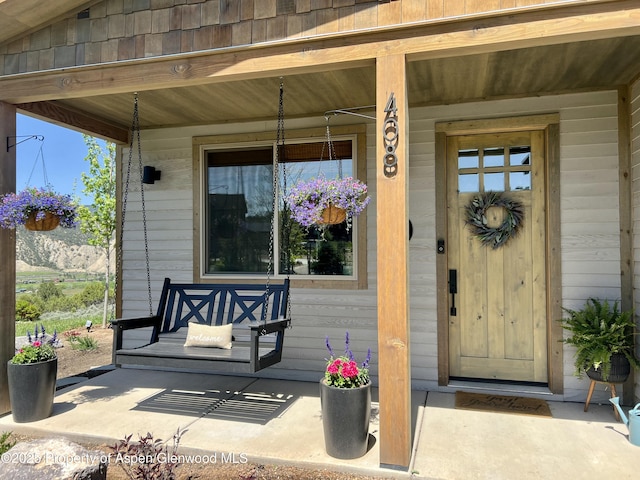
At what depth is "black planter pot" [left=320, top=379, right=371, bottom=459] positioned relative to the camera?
8.36 ft

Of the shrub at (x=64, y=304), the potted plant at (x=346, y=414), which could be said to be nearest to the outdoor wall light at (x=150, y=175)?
the potted plant at (x=346, y=414)

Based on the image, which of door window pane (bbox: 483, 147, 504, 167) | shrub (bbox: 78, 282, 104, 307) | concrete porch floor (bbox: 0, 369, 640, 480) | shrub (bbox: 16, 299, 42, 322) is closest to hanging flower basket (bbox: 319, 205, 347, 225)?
concrete porch floor (bbox: 0, 369, 640, 480)

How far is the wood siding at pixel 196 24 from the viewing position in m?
2.48

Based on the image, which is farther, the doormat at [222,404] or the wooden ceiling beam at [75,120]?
the wooden ceiling beam at [75,120]

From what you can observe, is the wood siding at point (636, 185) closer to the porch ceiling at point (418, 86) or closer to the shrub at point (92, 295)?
the porch ceiling at point (418, 86)

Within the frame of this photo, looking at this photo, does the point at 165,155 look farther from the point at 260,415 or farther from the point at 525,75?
the point at 525,75

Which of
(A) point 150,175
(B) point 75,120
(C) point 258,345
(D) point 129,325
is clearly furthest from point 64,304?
(C) point 258,345

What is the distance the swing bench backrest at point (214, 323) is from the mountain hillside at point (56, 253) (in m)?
7.43

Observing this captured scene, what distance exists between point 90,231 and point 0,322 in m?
4.80

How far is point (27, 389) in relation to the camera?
10.2 feet

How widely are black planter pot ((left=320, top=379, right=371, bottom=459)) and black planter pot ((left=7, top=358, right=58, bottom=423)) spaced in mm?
2056

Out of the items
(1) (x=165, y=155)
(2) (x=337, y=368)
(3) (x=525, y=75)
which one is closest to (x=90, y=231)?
(1) (x=165, y=155)

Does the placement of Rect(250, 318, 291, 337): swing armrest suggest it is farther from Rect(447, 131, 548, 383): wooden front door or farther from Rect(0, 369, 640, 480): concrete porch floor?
Rect(447, 131, 548, 383): wooden front door

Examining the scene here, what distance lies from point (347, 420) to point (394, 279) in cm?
85
